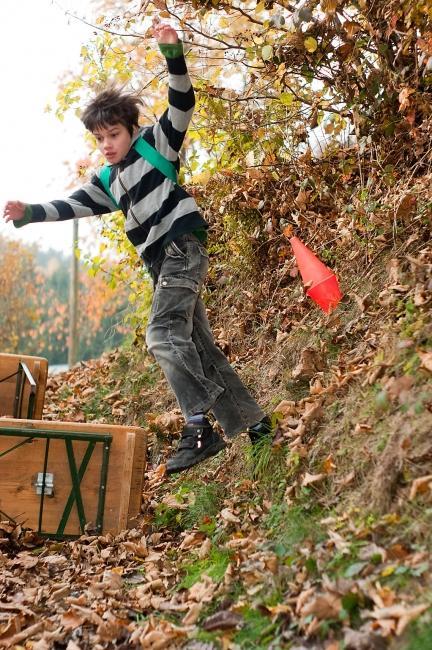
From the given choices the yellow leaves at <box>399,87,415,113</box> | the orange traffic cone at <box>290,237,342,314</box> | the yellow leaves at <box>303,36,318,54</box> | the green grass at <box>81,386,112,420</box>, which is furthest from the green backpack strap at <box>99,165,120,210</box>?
the green grass at <box>81,386,112,420</box>

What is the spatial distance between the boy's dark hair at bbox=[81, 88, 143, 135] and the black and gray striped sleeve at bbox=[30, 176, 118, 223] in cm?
48

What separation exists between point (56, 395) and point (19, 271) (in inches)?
763

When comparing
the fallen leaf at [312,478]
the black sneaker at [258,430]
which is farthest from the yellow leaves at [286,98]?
the fallen leaf at [312,478]

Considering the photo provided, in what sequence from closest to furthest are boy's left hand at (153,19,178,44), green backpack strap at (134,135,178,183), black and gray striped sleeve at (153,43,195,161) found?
boy's left hand at (153,19,178,44), black and gray striped sleeve at (153,43,195,161), green backpack strap at (134,135,178,183)

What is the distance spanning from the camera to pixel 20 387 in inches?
220

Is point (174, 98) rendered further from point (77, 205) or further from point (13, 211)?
point (13, 211)

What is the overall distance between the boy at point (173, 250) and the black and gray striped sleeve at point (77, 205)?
25cm

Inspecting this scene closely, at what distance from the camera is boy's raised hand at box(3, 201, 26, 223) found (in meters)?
4.50

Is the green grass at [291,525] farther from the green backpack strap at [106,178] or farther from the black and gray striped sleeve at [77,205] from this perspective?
the black and gray striped sleeve at [77,205]

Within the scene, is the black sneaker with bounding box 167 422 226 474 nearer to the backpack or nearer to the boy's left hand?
the backpack

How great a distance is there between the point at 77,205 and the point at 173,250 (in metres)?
0.86

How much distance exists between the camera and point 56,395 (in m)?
8.15

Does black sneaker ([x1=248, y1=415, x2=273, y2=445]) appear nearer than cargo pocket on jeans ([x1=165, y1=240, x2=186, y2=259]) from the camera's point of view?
No

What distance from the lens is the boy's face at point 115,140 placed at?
167 inches
